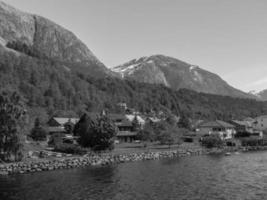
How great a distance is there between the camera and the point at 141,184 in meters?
51.8

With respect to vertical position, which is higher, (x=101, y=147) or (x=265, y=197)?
Result: (x=101, y=147)

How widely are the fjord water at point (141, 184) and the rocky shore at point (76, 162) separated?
13.5ft

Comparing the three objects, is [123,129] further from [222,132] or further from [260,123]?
[260,123]

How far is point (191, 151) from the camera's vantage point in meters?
105

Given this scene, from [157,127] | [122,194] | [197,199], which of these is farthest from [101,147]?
[197,199]

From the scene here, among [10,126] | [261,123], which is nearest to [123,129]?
[10,126]

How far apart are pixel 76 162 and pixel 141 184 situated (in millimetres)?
25628

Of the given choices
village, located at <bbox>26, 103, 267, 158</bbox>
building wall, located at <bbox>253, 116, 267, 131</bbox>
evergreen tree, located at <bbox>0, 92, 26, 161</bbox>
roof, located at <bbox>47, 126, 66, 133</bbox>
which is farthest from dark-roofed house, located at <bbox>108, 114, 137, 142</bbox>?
building wall, located at <bbox>253, 116, 267, 131</bbox>

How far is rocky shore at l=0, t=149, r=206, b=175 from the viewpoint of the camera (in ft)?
214

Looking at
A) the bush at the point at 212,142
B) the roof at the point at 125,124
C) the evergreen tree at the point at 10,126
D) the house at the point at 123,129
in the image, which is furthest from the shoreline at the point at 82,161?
the roof at the point at 125,124

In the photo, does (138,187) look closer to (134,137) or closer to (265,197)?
(265,197)

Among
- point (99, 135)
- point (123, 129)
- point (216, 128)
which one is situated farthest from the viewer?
point (216, 128)

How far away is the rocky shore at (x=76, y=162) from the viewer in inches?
2564

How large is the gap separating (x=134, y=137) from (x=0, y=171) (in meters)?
72.0
